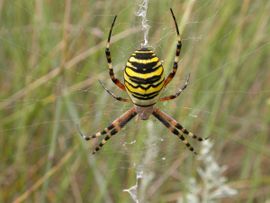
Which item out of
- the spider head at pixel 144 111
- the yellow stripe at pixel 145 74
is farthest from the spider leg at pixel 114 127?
the yellow stripe at pixel 145 74

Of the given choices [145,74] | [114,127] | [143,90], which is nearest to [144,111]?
[114,127]

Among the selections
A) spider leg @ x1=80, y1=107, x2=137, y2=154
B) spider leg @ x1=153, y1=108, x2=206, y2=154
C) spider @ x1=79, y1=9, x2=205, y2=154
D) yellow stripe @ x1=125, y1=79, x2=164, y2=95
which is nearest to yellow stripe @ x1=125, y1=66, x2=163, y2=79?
spider @ x1=79, y1=9, x2=205, y2=154

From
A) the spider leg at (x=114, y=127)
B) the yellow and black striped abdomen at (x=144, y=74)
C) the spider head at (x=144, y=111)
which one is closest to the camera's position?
the yellow and black striped abdomen at (x=144, y=74)

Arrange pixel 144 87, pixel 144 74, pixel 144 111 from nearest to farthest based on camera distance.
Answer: pixel 144 74, pixel 144 87, pixel 144 111

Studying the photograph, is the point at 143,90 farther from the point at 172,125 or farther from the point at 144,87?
the point at 172,125

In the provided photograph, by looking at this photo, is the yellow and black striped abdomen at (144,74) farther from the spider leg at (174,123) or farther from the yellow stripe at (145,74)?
the spider leg at (174,123)

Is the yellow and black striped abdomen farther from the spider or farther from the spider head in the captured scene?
the spider head
